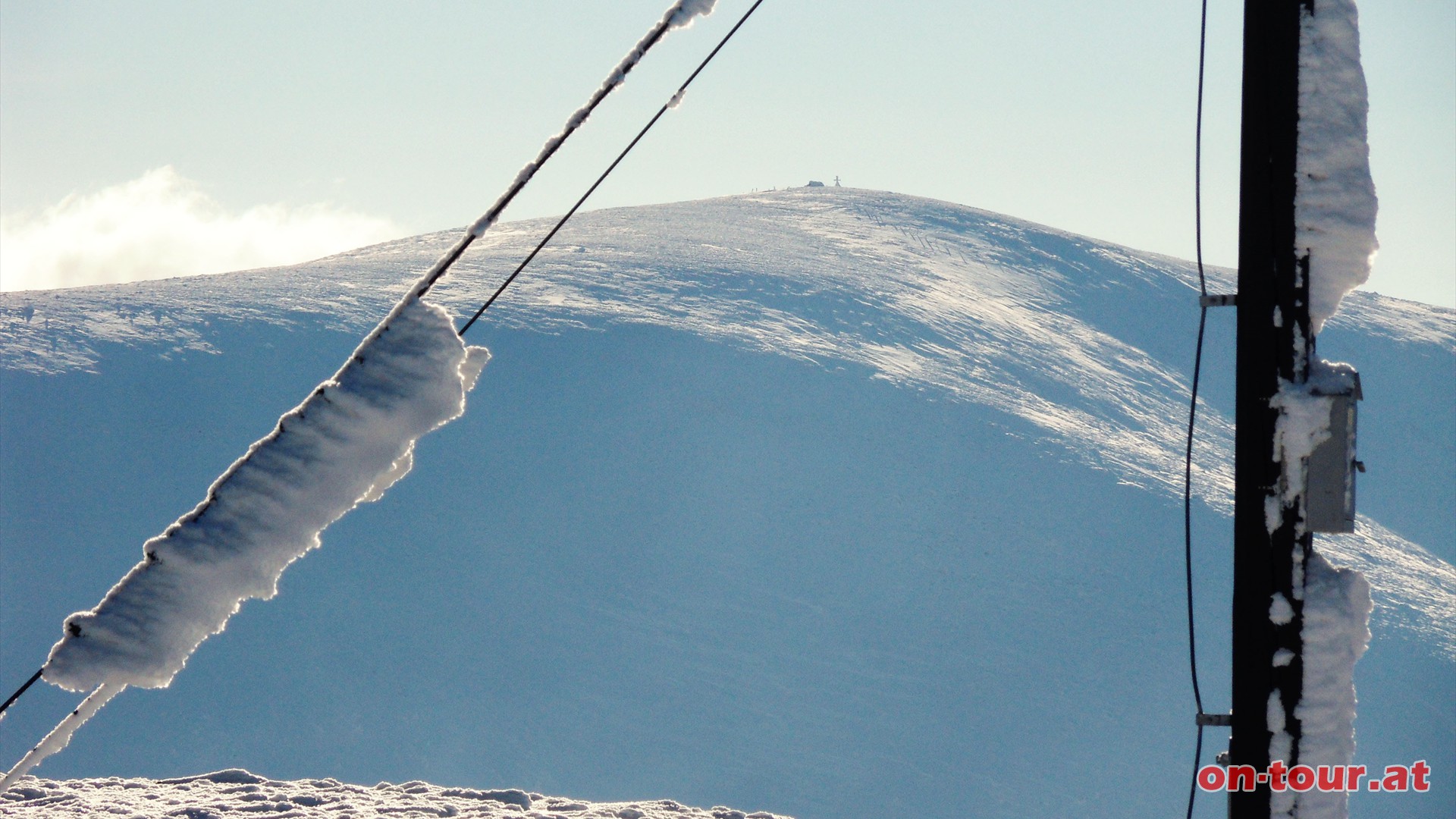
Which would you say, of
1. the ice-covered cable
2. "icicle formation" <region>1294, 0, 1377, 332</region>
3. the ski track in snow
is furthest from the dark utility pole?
the ski track in snow

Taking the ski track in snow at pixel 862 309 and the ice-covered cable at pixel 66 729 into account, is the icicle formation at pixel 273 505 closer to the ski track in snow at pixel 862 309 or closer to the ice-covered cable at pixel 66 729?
the ice-covered cable at pixel 66 729

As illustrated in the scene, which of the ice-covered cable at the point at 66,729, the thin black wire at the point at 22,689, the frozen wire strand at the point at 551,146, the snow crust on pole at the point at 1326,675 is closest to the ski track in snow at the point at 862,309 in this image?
the snow crust on pole at the point at 1326,675

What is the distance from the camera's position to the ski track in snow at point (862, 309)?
114 ft

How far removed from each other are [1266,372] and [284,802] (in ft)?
24.0

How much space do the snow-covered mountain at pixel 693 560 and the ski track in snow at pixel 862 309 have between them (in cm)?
26

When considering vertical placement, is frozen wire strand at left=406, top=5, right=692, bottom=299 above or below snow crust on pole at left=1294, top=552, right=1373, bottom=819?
above

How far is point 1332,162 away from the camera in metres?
3.47

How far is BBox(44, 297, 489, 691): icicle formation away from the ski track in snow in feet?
106

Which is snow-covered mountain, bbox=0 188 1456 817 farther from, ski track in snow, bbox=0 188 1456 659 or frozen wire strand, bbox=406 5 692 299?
frozen wire strand, bbox=406 5 692 299

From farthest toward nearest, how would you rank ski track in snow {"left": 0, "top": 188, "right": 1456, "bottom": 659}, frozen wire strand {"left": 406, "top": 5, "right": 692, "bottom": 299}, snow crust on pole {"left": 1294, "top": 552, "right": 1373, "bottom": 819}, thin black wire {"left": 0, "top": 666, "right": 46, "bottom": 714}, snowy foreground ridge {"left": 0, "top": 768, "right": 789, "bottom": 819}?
ski track in snow {"left": 0, "top": 188, "right": 1456, "bottom": 659} < snowy foreground ridge {"left": 0, "top": 768, "right": 789, "bottom": 819} < snow crust on pole {"left": 1294, "top": 552, "right": 1373, "bottom": 819} < frozen wire strand {"left": 406, "top": 5, "right": 692, "bottom": 299} < thin black wire {"left": 0, "top": 666, "right": 46, "bottom": 714}

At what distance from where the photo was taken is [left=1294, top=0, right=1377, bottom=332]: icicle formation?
3.46 metres

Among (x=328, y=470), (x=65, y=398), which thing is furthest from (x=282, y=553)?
(x=65, y=398)

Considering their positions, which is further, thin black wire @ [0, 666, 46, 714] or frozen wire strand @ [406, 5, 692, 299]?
frozen wire strand @ [406, 5, 692, 299]

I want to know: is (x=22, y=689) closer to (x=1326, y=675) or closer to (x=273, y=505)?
(x=273, y=505)
